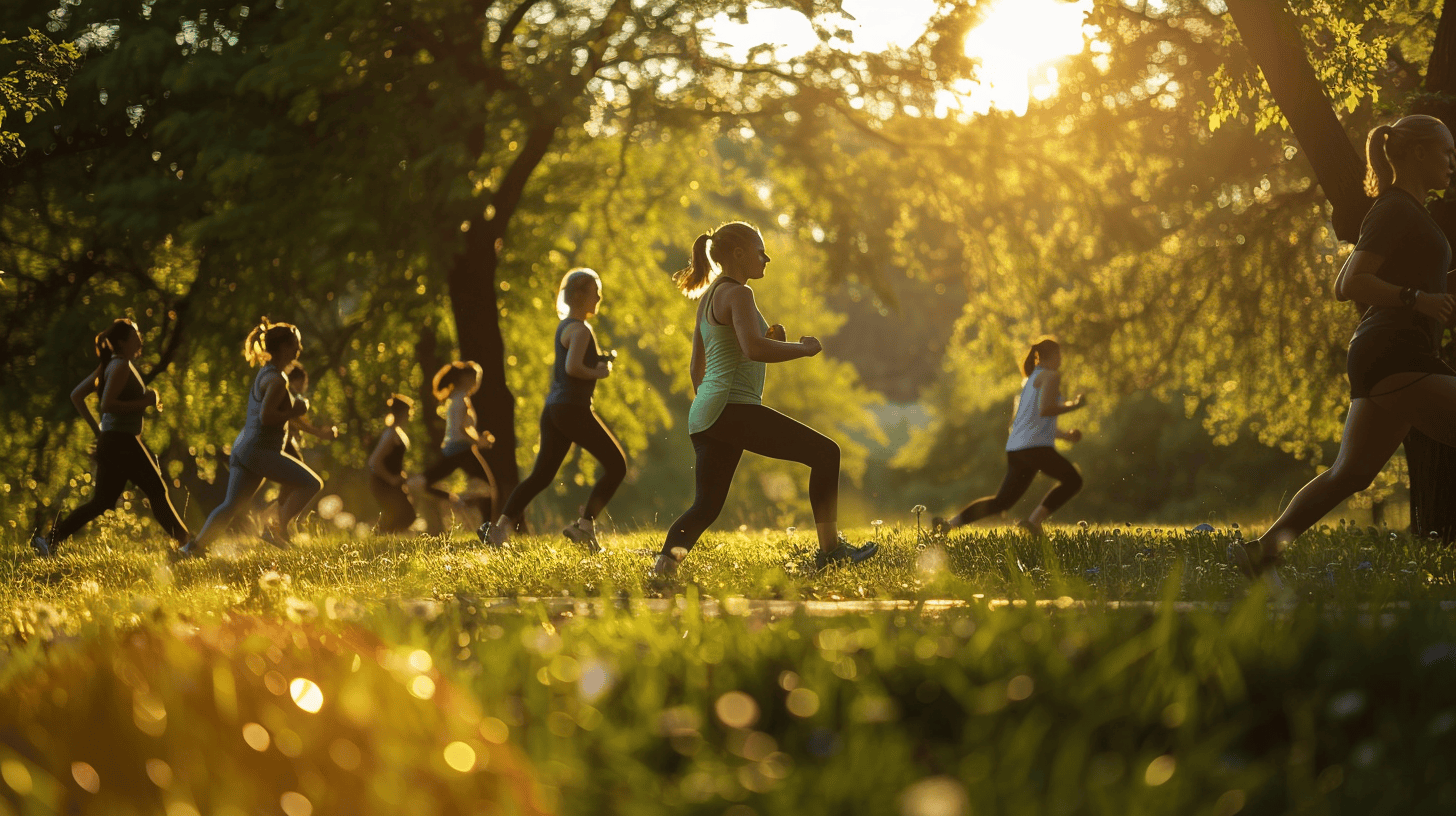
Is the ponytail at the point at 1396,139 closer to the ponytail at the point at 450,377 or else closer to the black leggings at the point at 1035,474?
the black leggings at the point at 1035,474

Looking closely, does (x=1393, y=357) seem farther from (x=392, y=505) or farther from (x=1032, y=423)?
(x=392, y=505)

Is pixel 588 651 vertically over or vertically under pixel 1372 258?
under

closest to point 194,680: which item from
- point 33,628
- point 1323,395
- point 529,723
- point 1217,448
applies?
point 529,723

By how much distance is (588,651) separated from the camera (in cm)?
340

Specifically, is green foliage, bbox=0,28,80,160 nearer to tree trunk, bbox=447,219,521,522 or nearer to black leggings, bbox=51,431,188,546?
black leggings, bbox=51,431,188,546

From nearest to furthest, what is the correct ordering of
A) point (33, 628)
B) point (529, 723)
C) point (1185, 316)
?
1. point (529, 723)
2. point (33, 628)
3. point (1185, 316)

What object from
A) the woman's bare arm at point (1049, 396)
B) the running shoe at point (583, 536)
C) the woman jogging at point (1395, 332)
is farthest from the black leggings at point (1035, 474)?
the woman jogging at point (1395, 332)

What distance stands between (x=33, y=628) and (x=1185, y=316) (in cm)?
1391

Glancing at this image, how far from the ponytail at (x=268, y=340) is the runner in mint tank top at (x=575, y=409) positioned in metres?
2.12

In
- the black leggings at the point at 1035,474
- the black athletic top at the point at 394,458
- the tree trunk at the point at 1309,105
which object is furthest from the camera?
the black athletic top at the point at 394,458

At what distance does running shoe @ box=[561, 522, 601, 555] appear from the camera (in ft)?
27.2

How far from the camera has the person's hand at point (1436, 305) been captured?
5.22 meters

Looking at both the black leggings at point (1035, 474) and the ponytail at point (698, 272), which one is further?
the black leggings at point (1035, 474)

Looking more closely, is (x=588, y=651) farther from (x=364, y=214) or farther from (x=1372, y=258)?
(x=364, y=214)
